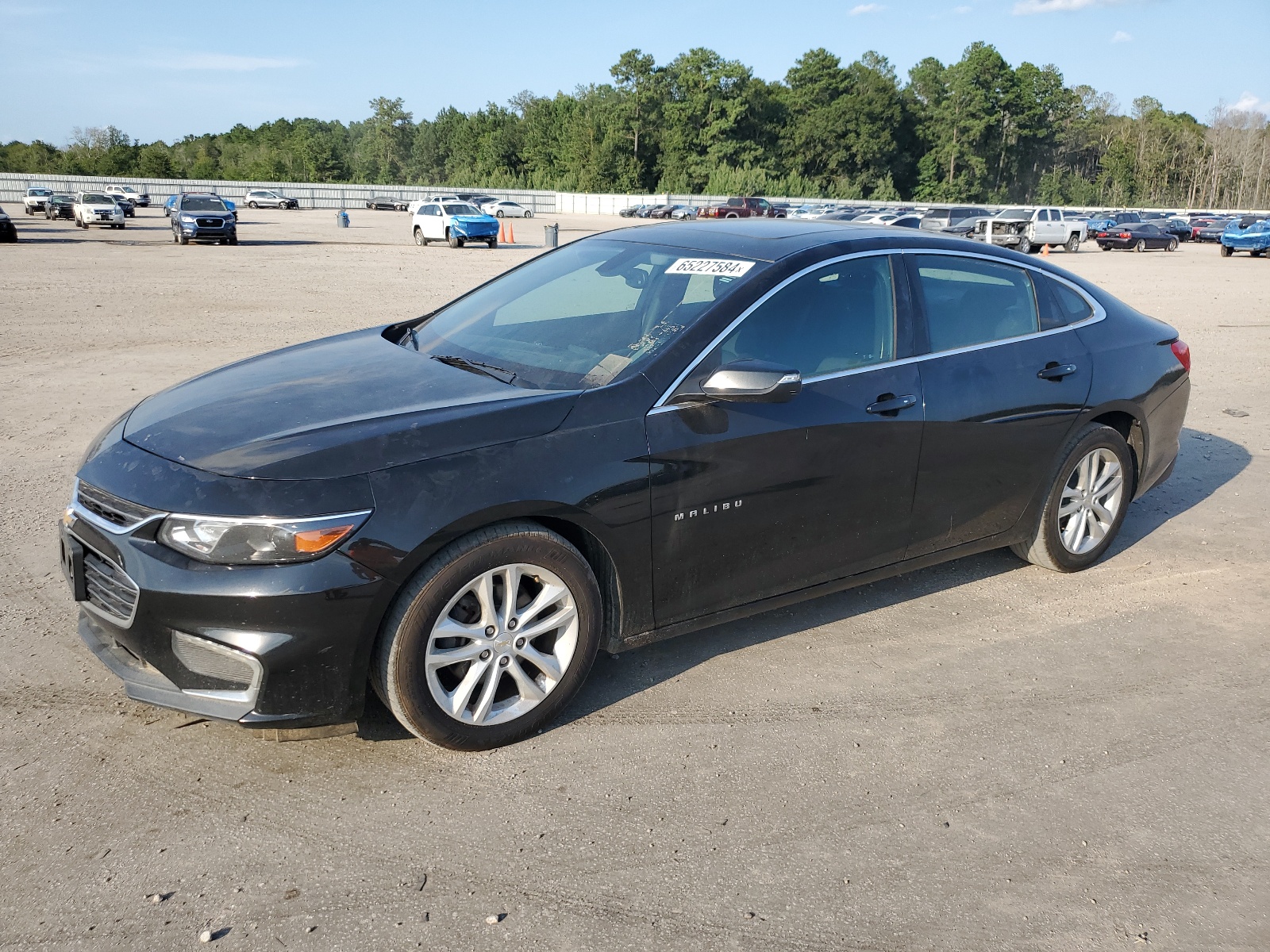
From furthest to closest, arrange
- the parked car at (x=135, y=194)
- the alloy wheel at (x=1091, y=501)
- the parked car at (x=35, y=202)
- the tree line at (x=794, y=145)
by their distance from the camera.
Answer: the tree line at (x=794, y=145) → the parked car at (x=135, y=194) → the parked car at (x=35, y=202) → the alloy wheel at (x=1091, y=501)

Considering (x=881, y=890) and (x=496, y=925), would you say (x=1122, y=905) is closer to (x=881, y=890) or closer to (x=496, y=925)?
(x=881, y=890)

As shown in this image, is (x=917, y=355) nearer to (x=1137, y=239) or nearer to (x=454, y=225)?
(x=454, y=225)

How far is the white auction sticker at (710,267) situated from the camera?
405cm

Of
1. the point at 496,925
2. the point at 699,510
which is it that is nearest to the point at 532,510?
the point at 699,510

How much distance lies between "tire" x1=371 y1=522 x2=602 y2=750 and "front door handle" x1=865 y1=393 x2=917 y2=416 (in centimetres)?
142

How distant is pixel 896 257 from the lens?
4.38m

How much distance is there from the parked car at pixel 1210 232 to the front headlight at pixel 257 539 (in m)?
63.6

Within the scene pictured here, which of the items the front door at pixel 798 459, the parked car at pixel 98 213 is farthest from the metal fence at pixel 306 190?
the front door at pixel 798 459

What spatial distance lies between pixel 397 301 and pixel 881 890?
1571 cm

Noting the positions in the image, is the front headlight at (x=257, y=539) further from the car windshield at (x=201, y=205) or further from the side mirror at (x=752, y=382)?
the car windshield at (x=201, y=205)

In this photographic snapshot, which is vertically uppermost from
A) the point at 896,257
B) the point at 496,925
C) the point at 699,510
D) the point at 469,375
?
the point at 896,257

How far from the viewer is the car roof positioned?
425cm

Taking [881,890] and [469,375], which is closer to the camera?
[881,890]

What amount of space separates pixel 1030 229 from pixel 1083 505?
3824cm
